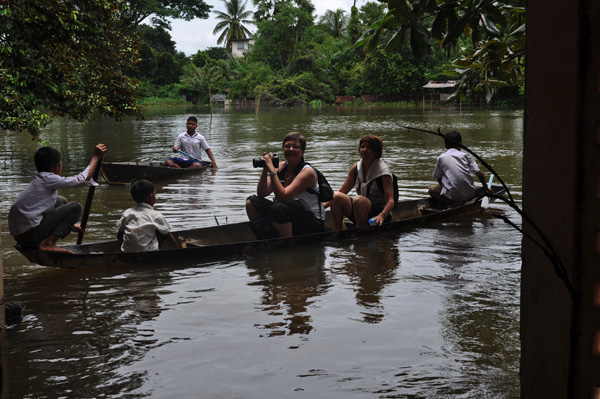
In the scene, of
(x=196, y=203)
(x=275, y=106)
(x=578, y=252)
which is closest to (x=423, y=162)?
(x=196, y=203)

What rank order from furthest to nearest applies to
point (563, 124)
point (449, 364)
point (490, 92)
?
point (490, 92)
point (449, 364)
point (563, 124)

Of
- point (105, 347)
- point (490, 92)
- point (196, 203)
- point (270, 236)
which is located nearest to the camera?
point (105, 347)

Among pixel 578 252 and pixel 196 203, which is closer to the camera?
pixel 578 252

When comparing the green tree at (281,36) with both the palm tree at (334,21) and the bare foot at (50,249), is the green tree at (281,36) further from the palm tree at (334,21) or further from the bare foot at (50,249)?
the bare foot at (50,249)

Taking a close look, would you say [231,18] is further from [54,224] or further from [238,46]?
[54,224]

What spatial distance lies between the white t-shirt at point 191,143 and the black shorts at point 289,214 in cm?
752

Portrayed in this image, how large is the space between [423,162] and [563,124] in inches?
590

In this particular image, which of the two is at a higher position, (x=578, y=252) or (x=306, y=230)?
(x=578, y=252)

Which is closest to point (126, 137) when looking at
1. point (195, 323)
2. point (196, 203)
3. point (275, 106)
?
point (196, 203)

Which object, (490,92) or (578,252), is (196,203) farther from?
(578,252)

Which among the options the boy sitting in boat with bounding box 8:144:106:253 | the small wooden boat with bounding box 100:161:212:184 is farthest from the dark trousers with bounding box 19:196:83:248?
the small wooden boat with bounding box 100:161:212:184

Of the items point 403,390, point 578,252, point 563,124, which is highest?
point 563,124

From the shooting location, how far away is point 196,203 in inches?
436

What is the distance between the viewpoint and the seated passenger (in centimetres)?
775
